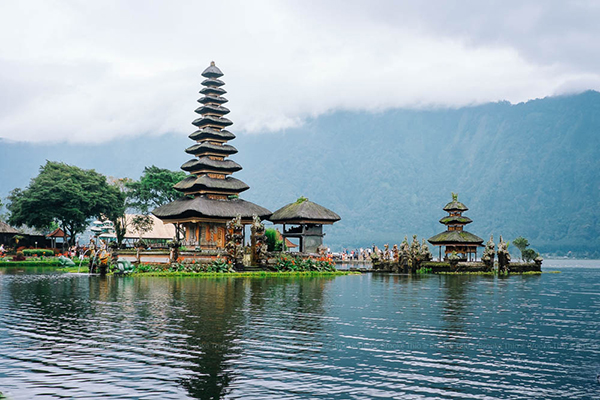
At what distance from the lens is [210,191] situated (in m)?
59.7

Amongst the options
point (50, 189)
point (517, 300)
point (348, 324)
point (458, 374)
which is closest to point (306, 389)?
point (458, 374)

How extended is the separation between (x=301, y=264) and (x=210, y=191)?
13697 mm

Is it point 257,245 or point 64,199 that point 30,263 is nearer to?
point 64,199

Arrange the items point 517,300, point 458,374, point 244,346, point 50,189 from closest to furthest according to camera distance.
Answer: point 458,374 < point 244,346 < point 517,300 < point 50,189

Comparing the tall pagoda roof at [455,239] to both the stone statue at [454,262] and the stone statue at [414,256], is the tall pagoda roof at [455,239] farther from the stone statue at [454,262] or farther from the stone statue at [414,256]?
the stone statue at [454,262]

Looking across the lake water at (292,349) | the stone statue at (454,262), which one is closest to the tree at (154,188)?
the stone statue at (454,262)

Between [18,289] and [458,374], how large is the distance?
24.7 meters

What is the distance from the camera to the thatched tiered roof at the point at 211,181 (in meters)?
56.2

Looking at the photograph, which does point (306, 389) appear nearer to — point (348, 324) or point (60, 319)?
point (348, 324)

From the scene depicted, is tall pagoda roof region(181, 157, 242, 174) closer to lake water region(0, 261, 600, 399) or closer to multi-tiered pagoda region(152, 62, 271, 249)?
multi-tiered pagoda region(152, 62, 271, 249)

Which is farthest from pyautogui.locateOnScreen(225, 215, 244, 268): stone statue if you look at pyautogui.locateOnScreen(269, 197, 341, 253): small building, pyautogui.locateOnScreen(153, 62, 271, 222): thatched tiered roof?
pyautogui.locateOnScreen(269, 197, 341, 253): small building

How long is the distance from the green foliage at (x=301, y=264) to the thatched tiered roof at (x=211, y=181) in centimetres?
840

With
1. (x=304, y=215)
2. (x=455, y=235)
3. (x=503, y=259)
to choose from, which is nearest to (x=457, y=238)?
(x=455, y=235)

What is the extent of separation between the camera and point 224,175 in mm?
62844
